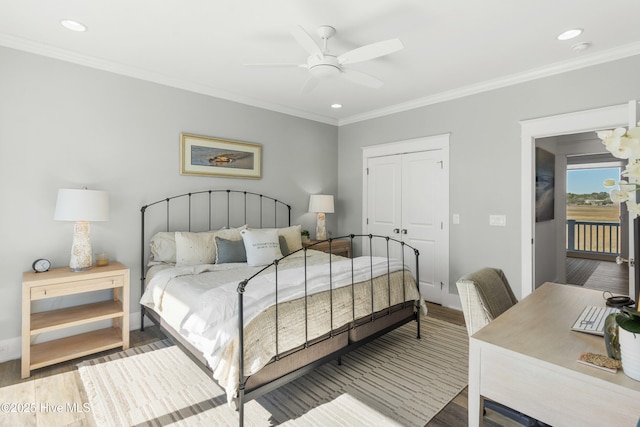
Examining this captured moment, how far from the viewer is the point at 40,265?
273 centimetres

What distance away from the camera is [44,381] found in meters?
2.43

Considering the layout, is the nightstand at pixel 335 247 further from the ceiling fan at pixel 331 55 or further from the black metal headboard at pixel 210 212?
the ceiling fan at pixel 331 55

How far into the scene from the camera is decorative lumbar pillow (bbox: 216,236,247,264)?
327cm

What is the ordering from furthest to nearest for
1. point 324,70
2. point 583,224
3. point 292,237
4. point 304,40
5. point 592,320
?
point 583,224 → point 292,237 → point 324,70 → point 304,40 → point 592,320

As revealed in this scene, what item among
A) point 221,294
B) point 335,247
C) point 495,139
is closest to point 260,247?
point 221,294

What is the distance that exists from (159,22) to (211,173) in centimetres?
175

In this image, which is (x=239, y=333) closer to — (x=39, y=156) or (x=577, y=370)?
(x=577, y=370)

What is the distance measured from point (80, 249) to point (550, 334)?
3.42 meters

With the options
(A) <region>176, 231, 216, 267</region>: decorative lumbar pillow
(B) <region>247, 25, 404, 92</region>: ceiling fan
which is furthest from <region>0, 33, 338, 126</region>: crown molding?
(A) <region>176, 231, 216, 267</region>: decorative lumbar pillow

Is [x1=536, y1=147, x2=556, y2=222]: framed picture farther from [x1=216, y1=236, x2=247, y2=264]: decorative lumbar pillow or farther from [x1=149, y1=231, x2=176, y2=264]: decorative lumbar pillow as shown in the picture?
[x1=149, y1=231, x2=176, y2=264]: decorative lumbar pillow

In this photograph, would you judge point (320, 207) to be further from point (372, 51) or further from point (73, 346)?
point (73, 346)

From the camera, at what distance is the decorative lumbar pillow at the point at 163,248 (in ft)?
10.8

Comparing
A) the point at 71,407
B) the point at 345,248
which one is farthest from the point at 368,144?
the point at 71,407

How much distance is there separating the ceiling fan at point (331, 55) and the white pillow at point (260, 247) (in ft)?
5.37
